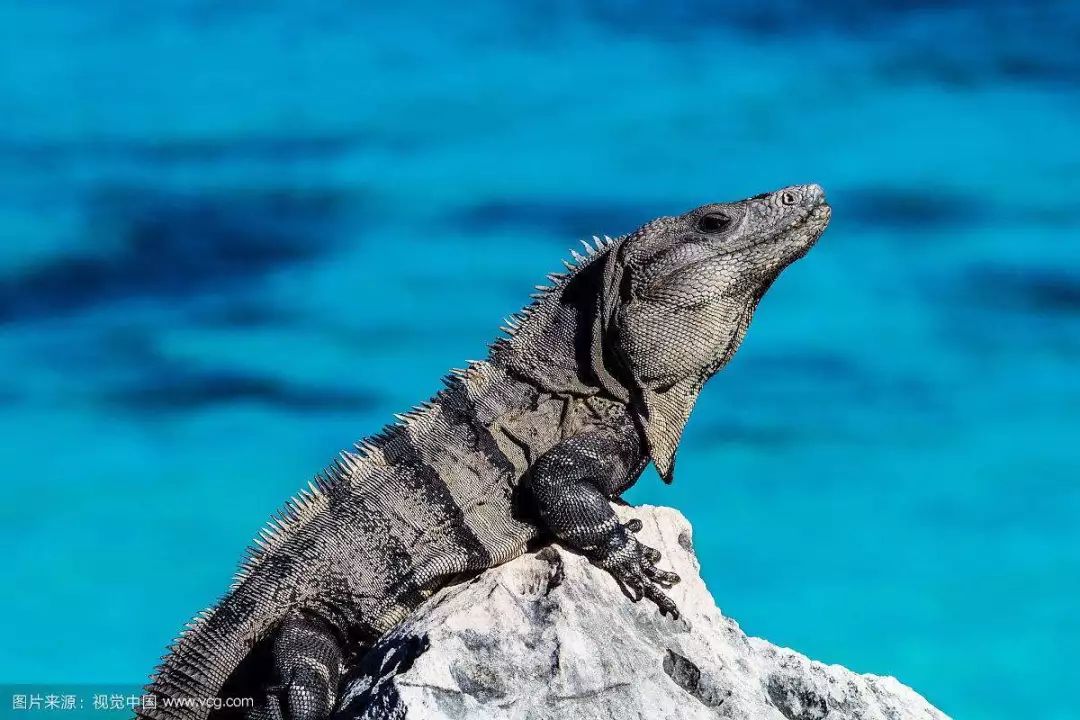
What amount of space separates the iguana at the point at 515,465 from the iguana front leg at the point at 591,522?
1 cm

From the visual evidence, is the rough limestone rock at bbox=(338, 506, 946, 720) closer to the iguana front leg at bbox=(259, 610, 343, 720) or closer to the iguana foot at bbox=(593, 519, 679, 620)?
the iguana foot at bbox=(593, 519, 679, 620)

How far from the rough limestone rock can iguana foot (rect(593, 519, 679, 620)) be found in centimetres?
6

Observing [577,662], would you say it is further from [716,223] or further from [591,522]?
[716,223]

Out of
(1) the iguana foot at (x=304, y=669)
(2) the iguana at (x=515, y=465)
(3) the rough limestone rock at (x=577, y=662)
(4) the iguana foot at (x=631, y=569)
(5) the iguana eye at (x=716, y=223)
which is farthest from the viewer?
(5) the iguana eye at (x=716, y=223)

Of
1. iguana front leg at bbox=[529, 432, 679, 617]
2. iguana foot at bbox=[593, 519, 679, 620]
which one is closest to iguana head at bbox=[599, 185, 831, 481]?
iguana front leg at bbox=[529, 432, 679, 617]

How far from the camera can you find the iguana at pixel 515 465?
8.85m

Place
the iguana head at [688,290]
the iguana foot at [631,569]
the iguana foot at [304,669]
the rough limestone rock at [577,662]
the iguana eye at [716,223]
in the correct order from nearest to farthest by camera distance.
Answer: the rough limestone rock at [577,662]
the iguana foot at [304,669]
the iguana foot at [631,569]
the iguana head at [688,290]
the iguana eye at [716,223]

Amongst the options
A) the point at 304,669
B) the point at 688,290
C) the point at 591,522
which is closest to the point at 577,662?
the point at 591,522

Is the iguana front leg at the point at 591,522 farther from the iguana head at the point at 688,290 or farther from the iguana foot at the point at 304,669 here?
the iguana foot at the point at 304,669

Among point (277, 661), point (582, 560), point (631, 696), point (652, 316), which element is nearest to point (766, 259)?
point (652, 316)

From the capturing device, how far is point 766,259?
951cm

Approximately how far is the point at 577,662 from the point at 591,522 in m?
1.01

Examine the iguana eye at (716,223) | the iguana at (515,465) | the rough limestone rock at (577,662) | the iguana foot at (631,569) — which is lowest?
the rough limestone rock at (577,662)

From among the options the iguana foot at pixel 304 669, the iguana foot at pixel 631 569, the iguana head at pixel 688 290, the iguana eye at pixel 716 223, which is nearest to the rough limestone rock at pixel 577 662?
the iguana foot at pixel 631 569
